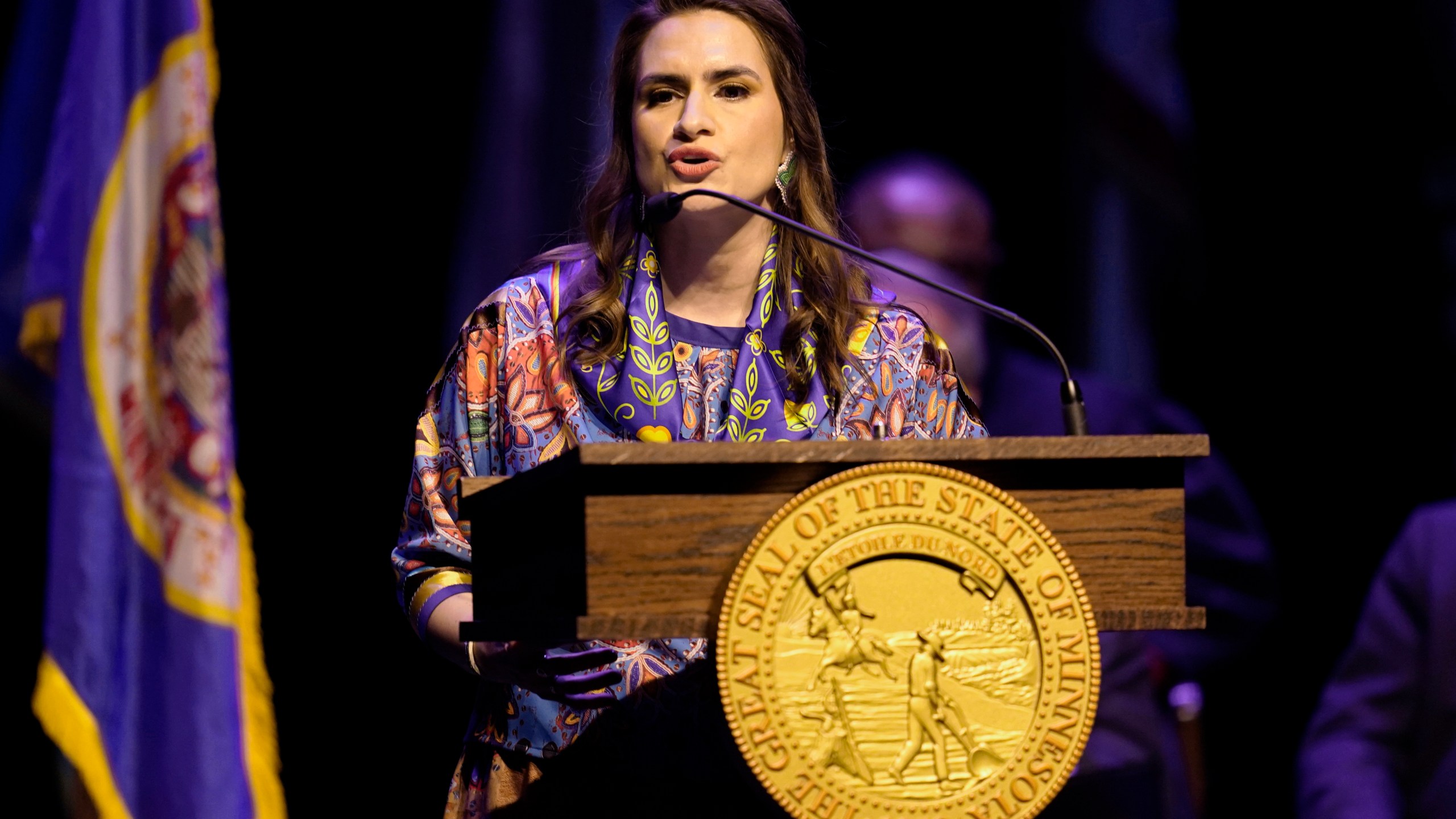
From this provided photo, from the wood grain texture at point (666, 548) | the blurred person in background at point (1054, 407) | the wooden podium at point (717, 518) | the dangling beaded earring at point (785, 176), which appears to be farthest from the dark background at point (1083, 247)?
the wood grain texture at point (666, 548)

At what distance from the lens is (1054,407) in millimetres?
3506

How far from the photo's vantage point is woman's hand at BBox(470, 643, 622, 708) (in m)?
1.43

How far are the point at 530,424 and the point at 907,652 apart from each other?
0.63 meters

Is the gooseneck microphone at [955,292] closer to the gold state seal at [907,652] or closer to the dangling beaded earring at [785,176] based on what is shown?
the gold state seal at [907,652]

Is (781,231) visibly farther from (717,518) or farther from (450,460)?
(717,518)

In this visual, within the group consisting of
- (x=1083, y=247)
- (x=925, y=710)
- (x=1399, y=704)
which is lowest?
(x=1399, y=704)

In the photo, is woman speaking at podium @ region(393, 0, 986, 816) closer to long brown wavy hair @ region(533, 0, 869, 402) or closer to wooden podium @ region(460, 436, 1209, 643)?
long brown wavy hair @ region(533, 0, 869, 402)

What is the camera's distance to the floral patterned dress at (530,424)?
166cm

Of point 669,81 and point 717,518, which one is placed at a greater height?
point 669,81

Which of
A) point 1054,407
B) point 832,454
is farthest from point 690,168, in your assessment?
point 1054,407

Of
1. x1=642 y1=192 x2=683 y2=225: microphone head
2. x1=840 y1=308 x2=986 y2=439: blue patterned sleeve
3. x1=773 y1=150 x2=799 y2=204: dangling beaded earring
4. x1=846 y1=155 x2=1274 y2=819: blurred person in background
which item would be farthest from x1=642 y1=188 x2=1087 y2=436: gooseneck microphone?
x1=846 y1=155 x2=1274 y2=819: blurred person in background

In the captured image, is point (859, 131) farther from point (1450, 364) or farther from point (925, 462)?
point (925, 462)

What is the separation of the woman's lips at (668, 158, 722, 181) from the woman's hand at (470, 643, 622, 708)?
0.60 m

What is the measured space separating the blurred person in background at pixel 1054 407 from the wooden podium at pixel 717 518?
203cm
